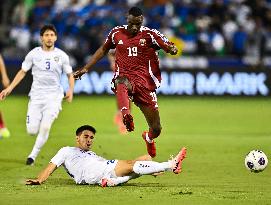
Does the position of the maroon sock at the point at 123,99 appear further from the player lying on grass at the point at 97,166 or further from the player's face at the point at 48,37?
the player's face at the point at 48,37

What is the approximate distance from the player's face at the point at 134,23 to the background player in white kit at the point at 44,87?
2060 mm

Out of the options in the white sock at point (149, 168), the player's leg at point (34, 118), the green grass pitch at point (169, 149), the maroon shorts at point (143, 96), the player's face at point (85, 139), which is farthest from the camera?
the player's leg at point (34, 118)

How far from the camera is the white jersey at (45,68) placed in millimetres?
14477

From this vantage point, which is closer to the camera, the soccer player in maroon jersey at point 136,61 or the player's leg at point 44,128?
the soccer player in maroon jersey at point 136,61

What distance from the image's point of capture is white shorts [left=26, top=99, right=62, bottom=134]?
14.3 m

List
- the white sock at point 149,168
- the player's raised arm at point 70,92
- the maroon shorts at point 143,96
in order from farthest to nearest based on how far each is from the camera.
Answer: the player's raised arm at point 70,92
the maroon shorts at point 143,96
the white sock at point 149,168

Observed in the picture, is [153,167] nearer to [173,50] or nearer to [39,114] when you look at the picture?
[173,50]

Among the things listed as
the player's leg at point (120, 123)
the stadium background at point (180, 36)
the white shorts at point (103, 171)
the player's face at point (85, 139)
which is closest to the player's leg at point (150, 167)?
the white shorts at point (103, 171)

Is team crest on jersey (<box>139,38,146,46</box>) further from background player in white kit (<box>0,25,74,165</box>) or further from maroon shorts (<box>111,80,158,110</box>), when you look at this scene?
background player in white kit (<box>0,25,74,165</box>)

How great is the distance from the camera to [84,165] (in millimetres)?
11352

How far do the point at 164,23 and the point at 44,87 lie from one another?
15709 mm

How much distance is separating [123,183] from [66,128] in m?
9.56

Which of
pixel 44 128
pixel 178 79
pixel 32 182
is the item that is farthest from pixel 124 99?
pixel 178 79

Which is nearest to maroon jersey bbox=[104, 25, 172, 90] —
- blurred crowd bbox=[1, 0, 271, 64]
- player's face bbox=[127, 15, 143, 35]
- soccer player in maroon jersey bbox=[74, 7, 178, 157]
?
soccer player in maroon jersey bbox=[74, 7, 178, 157]
